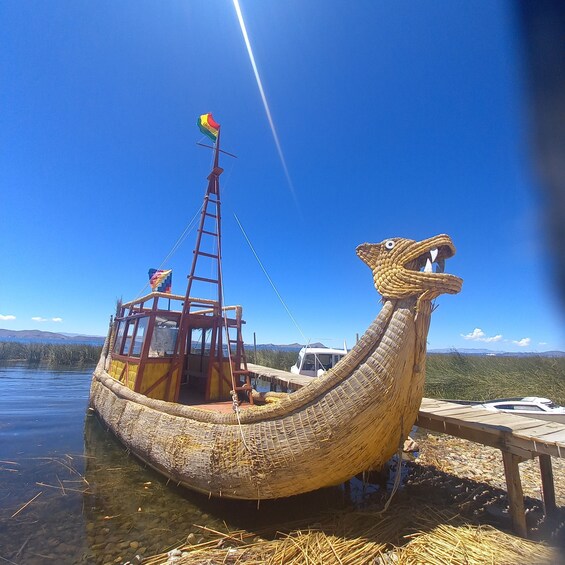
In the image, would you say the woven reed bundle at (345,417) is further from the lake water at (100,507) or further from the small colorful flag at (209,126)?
the small colorful flag at (209,126)

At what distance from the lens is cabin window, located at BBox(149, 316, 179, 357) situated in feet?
26.2

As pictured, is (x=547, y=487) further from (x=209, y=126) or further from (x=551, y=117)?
(x=209, y=126)

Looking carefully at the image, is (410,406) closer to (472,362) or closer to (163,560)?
(163,560)

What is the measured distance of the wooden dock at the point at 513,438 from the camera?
4.34 meters

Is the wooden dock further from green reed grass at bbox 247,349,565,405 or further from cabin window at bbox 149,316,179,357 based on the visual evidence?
green reed grass at bbox 247,349,565,405

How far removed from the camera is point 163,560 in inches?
155

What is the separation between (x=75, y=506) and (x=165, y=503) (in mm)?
1557

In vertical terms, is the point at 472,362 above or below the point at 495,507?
above

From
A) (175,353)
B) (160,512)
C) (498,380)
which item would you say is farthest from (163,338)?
(498,380)

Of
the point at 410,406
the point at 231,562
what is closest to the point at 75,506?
the point at 231,562

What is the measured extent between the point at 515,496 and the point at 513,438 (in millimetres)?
806

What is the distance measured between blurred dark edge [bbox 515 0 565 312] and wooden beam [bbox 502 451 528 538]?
465cm

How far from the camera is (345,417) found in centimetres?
390

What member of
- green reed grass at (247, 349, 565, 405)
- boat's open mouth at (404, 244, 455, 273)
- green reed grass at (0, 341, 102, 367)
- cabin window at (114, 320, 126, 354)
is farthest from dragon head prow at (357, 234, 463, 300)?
green reed grass at (0, 341, 102, 367)
